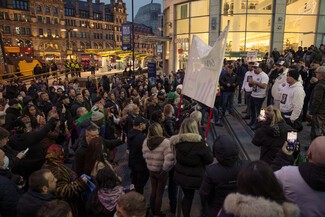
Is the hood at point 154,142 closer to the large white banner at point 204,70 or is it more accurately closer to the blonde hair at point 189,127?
the blonde hair at point 189,127

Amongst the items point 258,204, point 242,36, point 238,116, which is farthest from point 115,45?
point 258,204

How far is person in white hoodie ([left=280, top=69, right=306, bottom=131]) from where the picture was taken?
5625 millimetres

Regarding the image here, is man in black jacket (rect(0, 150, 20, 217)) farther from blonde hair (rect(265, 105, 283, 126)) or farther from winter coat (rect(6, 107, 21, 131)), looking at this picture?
blonde hair (rect(265, 105, 283, 126))

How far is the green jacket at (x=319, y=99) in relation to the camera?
552 cm

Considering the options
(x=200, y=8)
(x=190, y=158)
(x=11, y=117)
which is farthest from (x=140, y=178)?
(x=200, y=8)

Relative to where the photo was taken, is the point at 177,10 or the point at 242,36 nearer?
the point at 242,36

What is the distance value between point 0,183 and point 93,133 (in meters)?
1.35

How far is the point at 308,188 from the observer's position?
7.45ft

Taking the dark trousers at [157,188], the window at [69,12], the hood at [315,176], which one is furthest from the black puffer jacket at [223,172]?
the window at [69,12]

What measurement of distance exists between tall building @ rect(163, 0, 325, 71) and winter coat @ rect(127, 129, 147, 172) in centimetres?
1744

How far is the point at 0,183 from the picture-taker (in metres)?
3.01

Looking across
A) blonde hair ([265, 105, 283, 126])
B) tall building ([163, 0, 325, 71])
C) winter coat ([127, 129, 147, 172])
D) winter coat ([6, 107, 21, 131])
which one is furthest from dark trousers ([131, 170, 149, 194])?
tall building ([163, 0, 325, 71])

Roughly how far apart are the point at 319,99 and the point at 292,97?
0.54m

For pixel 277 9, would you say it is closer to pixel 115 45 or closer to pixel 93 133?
pixel 93 133
